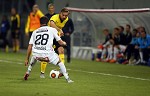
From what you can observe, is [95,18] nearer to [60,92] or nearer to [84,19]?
[84,19]

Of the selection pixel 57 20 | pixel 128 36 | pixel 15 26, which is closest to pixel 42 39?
pixel 57 20

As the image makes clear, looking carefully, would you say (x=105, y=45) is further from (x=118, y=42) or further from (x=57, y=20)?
(x=57, y=20)

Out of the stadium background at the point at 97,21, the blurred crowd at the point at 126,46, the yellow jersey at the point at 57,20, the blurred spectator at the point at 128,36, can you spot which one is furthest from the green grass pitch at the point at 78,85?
the stadium background at the point at 97,21

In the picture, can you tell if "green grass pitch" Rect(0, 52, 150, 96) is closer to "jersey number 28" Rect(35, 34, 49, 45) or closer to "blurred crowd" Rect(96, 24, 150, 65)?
"jersey number 28" Rect(35, 34, 49, 45)

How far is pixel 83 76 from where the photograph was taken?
18.1 meters

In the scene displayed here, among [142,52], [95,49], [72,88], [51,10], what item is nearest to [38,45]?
[72,88]

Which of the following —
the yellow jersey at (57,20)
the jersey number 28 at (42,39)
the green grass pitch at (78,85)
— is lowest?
the green grass pitch at (78,85)

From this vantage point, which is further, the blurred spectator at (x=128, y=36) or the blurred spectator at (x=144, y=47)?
the blurred spectator at (x=128, y=36)

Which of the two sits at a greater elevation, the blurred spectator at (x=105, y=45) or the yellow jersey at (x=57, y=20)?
the yellow jersey at (x=57, y=20)

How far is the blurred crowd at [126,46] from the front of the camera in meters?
25.1

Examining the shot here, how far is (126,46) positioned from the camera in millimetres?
26297

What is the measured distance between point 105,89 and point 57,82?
5.94 ft

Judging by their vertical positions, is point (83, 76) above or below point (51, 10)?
below

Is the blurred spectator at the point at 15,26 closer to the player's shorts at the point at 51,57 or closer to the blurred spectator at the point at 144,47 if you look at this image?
the blurred spectator at the point at 144,47
